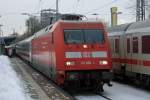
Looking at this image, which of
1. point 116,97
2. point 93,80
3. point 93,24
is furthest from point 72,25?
point 116,97

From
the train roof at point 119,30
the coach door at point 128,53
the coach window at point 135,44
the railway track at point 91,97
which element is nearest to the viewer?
the railway track at point 91,97

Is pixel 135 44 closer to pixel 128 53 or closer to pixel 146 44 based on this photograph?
pixel 128 53

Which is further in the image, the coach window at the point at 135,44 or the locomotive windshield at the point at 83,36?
the coach window at the point at 135,44

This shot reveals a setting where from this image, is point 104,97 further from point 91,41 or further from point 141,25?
point 141,25

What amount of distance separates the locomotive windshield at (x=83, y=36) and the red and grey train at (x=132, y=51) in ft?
5.95

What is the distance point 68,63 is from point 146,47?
3285 millimetres

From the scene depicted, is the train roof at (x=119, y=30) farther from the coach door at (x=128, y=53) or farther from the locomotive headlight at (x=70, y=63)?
the locomotive headlight at (x=70, y=63)

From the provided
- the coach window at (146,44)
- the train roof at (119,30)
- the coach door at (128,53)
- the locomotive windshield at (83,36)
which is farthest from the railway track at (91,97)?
the train roof at (119,30)

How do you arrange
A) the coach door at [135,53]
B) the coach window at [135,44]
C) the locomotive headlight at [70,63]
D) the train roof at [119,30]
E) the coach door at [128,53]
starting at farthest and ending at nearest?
the train roof at [119,30]
the coach door at [128,53]
the coach window at [135,44]
the coach door at [135,53]
the locomotive headlight at [70,63]

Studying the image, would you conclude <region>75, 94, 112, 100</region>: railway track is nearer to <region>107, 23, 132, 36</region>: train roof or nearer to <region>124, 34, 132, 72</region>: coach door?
<region>124, 34, 132, 72</region>: coach door

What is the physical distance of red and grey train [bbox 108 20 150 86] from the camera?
18.5m

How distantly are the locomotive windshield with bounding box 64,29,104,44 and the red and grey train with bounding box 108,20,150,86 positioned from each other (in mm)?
1813

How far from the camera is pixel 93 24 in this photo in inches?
725

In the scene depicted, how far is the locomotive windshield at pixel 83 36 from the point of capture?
18.0m
